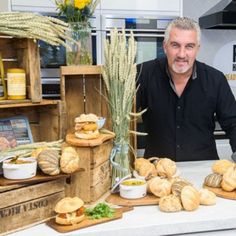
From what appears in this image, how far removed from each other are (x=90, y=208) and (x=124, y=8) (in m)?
2.04

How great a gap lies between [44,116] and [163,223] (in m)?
0.61

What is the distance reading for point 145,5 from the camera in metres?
2.95

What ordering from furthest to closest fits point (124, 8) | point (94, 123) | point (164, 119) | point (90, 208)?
point (124, 8), point (164, 119), point (94, 123), point (90, 208)

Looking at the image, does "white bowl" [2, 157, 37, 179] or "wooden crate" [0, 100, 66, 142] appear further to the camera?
"wooden crate" [0, 100, 66, 142]

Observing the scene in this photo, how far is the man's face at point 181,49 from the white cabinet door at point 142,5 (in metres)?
0.89

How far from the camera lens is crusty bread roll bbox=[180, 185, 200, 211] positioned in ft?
3.93

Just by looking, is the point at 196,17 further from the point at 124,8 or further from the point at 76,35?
the point at 76,35

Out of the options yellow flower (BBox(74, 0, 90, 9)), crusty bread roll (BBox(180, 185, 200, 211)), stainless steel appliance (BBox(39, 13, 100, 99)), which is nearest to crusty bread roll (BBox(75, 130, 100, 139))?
crusty bread roll (BBox(180, 185, 200, 211))

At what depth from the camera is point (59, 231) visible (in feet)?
3.57

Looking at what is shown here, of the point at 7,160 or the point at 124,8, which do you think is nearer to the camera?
the point at 7,160

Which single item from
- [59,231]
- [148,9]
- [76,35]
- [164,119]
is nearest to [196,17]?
[148,9]

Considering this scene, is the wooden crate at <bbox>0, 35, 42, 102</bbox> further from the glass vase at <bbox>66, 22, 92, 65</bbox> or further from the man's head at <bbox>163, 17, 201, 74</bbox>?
the man's head at <bbox>163, 17, 201, 74</bbox>

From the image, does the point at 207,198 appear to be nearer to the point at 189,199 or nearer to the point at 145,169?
the point at 189,199

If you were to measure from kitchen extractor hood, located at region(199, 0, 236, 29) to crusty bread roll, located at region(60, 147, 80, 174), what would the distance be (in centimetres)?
219
